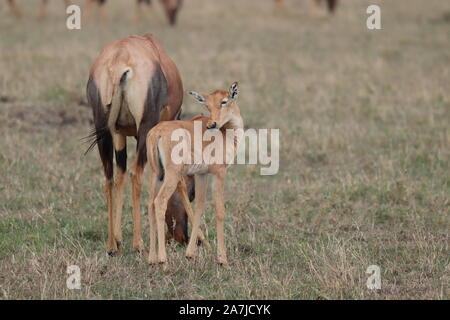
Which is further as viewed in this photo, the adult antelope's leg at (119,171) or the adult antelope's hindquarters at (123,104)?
the adult antelope's leg at (119,171)

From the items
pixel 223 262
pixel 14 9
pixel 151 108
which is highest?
pixel 14 9

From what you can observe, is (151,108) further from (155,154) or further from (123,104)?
(155,154)

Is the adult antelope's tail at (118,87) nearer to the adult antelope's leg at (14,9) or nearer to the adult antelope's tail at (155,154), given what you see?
the adult antelope's tail at (155,154)

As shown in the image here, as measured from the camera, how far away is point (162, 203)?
6121 millimetres

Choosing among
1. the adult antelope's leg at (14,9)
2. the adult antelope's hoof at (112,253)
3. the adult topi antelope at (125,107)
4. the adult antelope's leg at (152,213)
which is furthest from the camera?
the adult antelope's leg at (14,9)

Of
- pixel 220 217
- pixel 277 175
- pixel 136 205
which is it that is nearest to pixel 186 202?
pixel 136 205

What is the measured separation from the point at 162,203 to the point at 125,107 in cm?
86

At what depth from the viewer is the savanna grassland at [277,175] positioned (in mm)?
6031

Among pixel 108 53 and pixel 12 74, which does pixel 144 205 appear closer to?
pixel 108 53

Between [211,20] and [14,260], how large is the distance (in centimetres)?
1583

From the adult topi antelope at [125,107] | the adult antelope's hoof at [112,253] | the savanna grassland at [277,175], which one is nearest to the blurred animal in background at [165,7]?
the savanna grassland at [277,175]

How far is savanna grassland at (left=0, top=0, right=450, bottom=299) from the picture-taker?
6.03 m

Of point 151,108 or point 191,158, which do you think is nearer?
point 191,158

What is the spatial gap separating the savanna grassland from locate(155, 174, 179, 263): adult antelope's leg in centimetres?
18
